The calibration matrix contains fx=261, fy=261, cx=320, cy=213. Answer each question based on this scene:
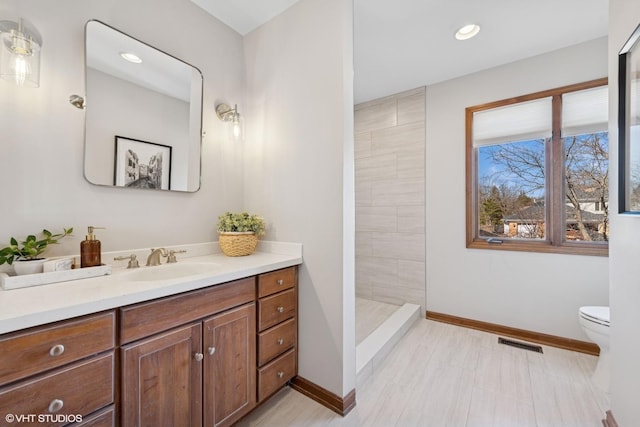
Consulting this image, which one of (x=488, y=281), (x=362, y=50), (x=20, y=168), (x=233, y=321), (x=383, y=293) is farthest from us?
(x=383, y=293)

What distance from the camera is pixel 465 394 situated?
5.50ft

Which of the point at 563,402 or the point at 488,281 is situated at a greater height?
the point at 488,281

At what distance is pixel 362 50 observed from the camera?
2305 mm

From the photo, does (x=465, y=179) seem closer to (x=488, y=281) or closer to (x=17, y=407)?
(x=488, y=281)

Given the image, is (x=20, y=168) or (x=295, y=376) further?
(x=295, y=376)

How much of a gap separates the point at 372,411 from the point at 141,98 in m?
2.31

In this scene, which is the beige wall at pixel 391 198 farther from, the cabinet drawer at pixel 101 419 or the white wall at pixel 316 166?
the cabinet drawer at pixel 101 419

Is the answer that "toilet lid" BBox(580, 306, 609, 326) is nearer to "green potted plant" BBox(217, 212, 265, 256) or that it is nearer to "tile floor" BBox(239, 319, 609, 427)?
"tile floor" BBox(239, 319, 609, 427)

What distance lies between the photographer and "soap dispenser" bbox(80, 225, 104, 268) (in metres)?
1.24

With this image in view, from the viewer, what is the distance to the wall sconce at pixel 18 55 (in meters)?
1.12

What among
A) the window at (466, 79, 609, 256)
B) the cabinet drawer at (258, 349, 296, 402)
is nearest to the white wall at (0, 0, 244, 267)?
the cabinet drawer at (258, 349, 296, 402)

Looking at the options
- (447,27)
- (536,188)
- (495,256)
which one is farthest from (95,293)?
(536,188)

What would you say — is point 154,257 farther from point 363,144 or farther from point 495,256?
point 495,256

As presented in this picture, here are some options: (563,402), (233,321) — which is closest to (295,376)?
(233,321)
